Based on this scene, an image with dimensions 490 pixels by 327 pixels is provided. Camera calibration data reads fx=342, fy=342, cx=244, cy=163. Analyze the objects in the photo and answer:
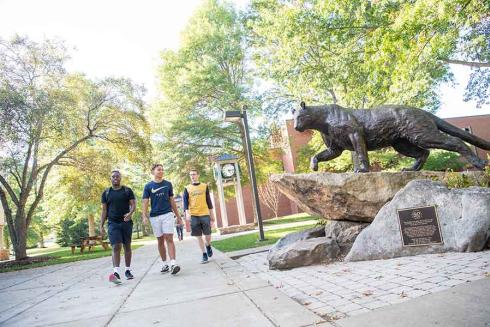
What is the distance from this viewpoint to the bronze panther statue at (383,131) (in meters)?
5.89

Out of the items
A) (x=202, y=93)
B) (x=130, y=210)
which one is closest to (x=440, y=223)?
(x=130, y=210)

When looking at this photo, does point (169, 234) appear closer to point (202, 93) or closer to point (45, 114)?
point (45, 114)

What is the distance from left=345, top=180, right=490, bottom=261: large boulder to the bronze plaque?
2.2 inches

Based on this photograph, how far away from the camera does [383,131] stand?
20.3 feet

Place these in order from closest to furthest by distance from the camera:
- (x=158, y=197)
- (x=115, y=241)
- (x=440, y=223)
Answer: (x=440, y=223)
(x=115, y=241)
(x=158, y=197)

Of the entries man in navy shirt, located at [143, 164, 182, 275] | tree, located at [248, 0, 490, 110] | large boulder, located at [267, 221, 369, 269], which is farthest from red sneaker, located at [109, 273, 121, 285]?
tree, located at [248, 0, 490, 110]

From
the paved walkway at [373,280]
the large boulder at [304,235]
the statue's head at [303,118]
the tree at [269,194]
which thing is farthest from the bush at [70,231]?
the paved walkway at [373,280]

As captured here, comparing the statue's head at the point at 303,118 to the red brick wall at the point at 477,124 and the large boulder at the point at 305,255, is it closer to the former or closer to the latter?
the large boulder at the point at 305,255

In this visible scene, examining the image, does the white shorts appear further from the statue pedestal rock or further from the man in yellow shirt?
the statue pedestal rock

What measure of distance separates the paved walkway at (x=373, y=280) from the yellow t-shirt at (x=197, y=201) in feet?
8.07

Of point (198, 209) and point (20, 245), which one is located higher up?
point (198, 209)

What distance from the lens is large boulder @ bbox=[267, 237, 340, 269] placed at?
5477 mm

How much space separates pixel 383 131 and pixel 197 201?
3.93 meters

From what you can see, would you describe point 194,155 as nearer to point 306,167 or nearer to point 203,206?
point 306,167
